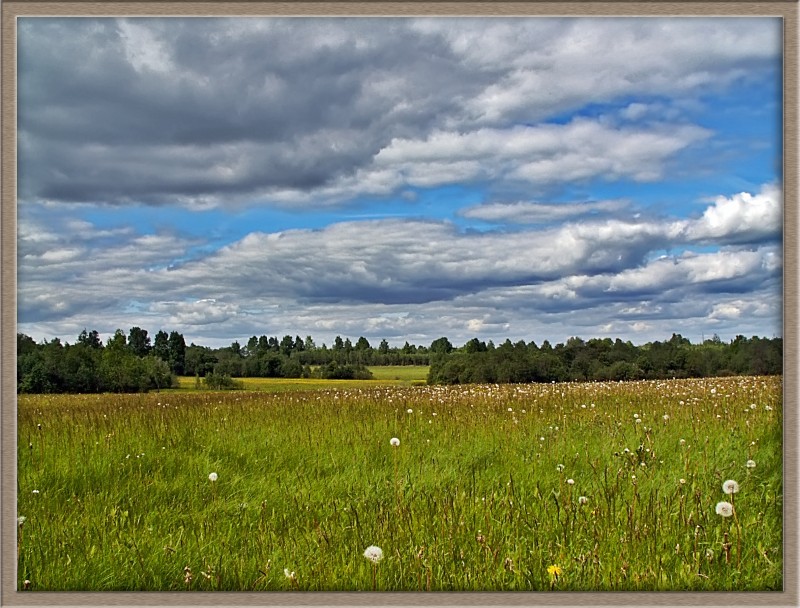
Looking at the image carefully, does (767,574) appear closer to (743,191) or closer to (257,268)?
(743,191)

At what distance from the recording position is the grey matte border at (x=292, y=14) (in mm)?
3824

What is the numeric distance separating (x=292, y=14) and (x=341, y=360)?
3.32 m

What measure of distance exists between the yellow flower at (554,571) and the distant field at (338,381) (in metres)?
2.86

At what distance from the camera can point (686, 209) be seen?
4613 millimetres

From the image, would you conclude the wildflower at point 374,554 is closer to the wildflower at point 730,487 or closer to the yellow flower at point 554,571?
the yellow flower at point 554,571

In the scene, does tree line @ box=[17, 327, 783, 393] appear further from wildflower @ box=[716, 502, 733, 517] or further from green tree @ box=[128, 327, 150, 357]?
wildflower @ box=[716, 502, 733, 517]

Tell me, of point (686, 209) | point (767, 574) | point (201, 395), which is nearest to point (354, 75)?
point (686, 209)

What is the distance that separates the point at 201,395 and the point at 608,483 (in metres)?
4.46

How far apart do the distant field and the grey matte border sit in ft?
6.09

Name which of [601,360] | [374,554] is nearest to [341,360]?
[601,360]

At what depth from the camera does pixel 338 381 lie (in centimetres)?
730

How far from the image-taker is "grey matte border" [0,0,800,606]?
382cm

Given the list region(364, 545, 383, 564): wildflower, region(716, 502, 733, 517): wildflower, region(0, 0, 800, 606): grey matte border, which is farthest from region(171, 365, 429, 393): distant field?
region(716, 502, 733, 517): wildflower

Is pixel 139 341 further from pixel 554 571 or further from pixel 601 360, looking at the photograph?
pixel 601 360
